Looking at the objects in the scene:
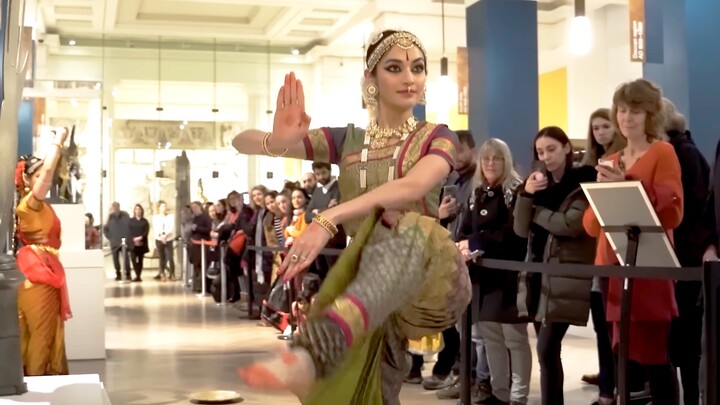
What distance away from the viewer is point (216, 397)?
18.6 ft

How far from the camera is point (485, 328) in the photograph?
515cm

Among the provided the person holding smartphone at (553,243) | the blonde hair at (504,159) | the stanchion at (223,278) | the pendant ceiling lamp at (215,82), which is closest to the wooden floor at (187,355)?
the stanchion at (223,278)

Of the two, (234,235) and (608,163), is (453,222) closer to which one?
(608,163)

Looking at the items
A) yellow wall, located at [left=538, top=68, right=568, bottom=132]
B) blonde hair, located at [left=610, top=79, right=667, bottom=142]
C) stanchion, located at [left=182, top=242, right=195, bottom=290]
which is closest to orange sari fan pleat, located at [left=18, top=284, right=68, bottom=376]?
blonde hair, located at [left=610, top=79, right=667, bottom=142]

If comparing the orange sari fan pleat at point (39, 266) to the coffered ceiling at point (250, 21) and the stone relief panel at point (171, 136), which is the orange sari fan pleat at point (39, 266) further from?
the stone relief panel at point (171, 136)

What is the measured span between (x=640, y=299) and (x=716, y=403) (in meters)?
1.00

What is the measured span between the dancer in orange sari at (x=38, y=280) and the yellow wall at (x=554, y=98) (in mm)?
11819

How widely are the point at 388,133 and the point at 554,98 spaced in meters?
15.0

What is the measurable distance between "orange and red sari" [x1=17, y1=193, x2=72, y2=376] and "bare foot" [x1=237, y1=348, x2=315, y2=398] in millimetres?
4503

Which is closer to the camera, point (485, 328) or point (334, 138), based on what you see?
point (334, 138)

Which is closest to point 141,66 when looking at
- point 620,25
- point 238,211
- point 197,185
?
point 197,185

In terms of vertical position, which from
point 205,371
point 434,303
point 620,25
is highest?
point 620,25

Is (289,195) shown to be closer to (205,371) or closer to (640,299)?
(205,371)

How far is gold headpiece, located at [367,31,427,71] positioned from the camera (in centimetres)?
236
